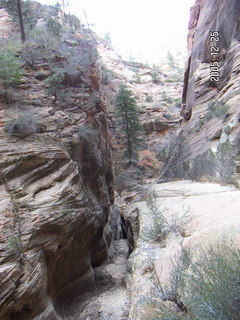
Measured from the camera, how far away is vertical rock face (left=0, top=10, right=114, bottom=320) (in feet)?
20.0

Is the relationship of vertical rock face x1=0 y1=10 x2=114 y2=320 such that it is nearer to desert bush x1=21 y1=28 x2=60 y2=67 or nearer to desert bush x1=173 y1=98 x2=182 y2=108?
desert bush x1=21 y1=28 x2=60 y2=67

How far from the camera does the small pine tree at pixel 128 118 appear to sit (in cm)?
2396

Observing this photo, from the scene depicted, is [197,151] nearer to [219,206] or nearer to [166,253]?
[219,206]

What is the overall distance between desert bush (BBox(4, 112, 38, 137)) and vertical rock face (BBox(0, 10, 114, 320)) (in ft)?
0.14

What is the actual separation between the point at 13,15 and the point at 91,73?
13.1 meters

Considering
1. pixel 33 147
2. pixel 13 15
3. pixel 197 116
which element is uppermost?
pixel 13 15

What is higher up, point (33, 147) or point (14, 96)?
point (14, 96)

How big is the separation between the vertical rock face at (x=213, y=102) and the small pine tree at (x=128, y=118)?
17.2 feet

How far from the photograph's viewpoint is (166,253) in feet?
16.5

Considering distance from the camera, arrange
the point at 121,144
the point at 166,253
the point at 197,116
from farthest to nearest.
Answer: the point at 121,144
the point at 197,116
the point at 166,253

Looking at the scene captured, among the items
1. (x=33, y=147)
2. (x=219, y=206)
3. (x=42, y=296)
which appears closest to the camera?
(x=219, y=206)

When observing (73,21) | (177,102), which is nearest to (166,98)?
(177,102)

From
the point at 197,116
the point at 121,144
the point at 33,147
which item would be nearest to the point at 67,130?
the point at 33,147
